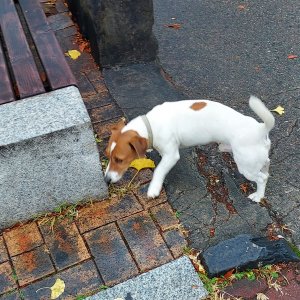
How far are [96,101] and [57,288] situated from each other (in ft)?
5.92

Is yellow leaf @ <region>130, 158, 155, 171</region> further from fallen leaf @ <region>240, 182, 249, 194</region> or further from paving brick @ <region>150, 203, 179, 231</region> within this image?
fallen leaf @ <region>240, 182, 249, 194</region>

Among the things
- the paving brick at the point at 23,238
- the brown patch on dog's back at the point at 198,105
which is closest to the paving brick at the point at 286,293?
the brown patch on dog's back at the point at 198,105

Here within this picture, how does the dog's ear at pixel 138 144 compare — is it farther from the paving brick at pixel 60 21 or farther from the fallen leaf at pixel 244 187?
the paving brick at pixel 60 21

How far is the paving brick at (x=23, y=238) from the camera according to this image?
3.02 m

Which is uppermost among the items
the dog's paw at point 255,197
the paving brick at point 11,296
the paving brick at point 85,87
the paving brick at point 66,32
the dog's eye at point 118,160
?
the dog's eye at point 118,160

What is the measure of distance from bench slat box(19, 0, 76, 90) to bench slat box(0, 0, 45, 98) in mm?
74

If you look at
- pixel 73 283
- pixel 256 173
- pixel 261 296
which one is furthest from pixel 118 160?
pixel 261 296

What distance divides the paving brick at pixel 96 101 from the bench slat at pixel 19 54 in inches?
33.2

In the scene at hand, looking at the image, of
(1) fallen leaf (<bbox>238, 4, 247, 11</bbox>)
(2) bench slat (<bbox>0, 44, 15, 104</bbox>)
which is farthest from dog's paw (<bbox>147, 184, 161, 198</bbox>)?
(1) fallen leaf (<bbox>238, 4, 247, 11</bbox>)

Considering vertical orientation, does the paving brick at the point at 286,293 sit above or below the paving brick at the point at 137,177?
below

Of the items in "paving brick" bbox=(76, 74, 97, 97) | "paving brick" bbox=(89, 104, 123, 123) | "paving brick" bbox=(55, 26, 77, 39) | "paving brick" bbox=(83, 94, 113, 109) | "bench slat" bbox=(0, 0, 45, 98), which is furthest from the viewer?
"paving brick" bbox=(55, 26, 77, 39)

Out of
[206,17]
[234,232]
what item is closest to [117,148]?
[234,232]

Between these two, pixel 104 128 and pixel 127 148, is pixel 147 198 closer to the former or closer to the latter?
pixel 127 148

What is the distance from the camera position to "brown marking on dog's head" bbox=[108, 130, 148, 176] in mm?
2922
